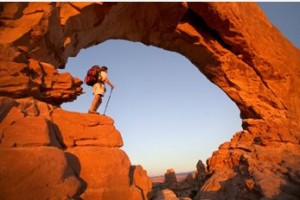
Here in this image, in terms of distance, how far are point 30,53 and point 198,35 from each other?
9.40 metres

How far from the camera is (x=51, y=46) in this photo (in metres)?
8.28

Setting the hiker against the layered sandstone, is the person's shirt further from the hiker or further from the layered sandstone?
the layered sandstone

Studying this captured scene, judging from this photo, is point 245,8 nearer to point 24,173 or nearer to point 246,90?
point 246,90

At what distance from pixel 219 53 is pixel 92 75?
31.1 ft

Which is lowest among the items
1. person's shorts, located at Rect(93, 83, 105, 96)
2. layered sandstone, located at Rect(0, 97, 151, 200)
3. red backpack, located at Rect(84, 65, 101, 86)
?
layered sandstone, located at Rect(0, 97, 151, 200)

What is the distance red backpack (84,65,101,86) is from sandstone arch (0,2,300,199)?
0.81 ft

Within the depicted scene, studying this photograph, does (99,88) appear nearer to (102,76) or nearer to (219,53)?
(102,76)

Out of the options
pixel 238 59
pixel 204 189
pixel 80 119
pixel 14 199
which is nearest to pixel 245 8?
pixel 238 59

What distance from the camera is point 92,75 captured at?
25.2 ft

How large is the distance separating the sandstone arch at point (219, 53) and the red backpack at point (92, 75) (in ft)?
0.81

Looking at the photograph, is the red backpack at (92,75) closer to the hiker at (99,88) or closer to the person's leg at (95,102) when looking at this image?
the hiker at (99,88)

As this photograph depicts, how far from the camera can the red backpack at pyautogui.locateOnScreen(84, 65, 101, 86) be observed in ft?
25.2

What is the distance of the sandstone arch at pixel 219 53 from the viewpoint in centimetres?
735

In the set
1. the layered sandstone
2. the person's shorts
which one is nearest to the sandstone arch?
the person's shorts
